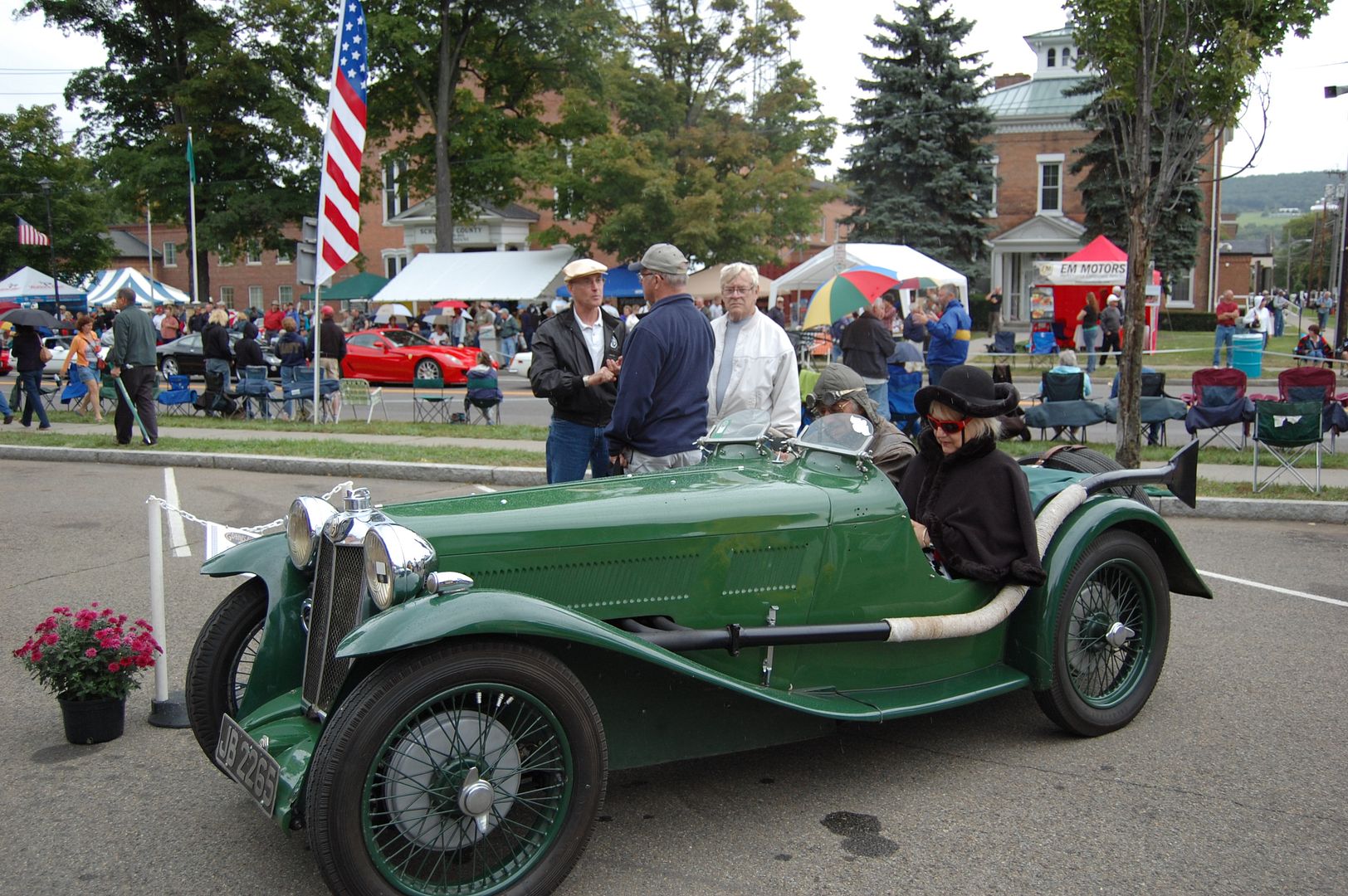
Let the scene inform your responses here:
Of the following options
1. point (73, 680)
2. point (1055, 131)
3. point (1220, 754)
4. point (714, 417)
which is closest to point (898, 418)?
point (714, 417)

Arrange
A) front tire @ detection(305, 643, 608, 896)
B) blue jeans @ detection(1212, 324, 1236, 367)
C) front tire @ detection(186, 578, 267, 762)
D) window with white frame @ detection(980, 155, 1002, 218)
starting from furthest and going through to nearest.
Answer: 1. window with white frame @ detection(980, 155, 1002, 218)
2. blue jeans @ detection(1212, 324, 1236, 367)
3. front tire @ detection(186, 578, 267, 762)
4. front tire @ detection(305, 643, 608, 896)

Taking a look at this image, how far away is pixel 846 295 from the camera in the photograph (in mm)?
19672

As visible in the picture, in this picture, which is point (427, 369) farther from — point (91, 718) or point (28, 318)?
point (91, 718)

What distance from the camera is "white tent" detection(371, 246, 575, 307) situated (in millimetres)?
33156

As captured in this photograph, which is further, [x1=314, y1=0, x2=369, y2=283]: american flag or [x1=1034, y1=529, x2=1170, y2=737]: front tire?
[x1=314, y1=0, x2=369, y2=283]: american flag

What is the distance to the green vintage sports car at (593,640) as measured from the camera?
309 centimetres

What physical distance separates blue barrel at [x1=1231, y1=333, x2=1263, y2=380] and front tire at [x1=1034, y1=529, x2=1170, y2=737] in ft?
61.1

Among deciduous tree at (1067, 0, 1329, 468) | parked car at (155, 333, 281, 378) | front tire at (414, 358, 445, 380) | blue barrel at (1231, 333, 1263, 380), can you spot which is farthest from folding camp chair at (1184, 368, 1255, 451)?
parked car at (155, 333, 281, 378)

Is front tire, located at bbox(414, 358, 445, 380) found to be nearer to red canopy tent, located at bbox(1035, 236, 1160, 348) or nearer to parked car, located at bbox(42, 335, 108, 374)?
parked car, located at bbox(42, 335, 108, 374)

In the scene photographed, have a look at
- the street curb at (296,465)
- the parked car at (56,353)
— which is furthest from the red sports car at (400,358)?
the street curb at (296,465)

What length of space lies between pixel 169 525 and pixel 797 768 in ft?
21.7

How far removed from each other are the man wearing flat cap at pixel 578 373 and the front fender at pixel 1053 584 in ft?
8.67

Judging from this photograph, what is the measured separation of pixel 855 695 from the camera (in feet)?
13.2

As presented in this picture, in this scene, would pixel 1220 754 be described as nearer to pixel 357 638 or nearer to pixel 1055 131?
pixel 357 638
